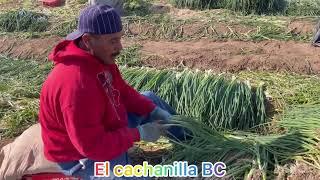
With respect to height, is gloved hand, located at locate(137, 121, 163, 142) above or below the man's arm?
below

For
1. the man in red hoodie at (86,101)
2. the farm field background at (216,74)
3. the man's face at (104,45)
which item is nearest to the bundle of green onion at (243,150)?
the farm field background at (216,74)

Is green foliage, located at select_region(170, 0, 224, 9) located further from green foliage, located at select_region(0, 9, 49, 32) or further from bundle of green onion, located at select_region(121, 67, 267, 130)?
bundle of green onion, located at select_region(121, 67, 267, 130)

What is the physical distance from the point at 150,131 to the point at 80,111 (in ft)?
1.75

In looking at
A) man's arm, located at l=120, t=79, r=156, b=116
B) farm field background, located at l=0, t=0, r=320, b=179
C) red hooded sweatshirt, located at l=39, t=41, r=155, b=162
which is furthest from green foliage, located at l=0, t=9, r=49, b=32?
red hooded sweatshirt, located at l=39, t=41, r=155, b=162

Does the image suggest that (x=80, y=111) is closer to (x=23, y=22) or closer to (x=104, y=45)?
(x=104, y=45)

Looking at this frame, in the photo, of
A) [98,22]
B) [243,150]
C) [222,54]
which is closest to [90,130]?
[98,22]

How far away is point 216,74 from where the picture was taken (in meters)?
4.00

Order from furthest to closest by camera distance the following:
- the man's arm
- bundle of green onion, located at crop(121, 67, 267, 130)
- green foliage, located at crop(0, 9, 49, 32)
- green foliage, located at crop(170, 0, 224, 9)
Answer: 1. green foliage, located at crop(170, 0, 224, 9)
2. green foliage, located at crop(0, 9, 49, 32)
3. bundle of green onion, located at crop(121, 67, 267, 130)
4. the man's arm

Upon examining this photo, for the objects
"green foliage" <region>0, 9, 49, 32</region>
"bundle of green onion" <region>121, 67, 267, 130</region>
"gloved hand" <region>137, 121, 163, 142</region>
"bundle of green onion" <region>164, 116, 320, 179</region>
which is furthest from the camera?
"green foliage" <region>0, 9, 49, 32</region>

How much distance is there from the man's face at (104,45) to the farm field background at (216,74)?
2.67ft

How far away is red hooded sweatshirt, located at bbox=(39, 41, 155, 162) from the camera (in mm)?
2254

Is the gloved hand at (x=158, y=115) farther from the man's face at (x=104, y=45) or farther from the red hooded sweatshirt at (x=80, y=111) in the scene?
the man's face at (x=104, y=45)

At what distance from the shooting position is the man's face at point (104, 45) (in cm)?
229

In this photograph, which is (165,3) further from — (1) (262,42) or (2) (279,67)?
(2) (279,67)
